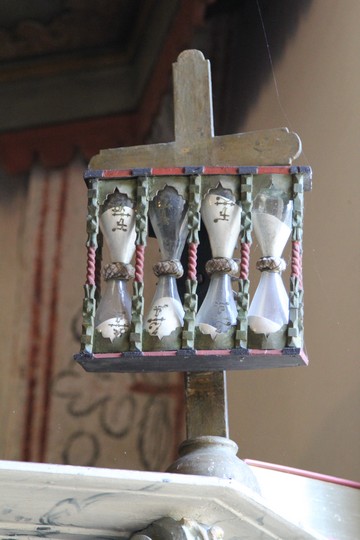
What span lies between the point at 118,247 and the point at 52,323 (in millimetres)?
1193

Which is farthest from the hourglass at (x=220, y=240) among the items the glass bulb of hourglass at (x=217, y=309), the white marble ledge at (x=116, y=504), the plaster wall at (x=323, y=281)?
the plaster wall at (x=323, y=281)

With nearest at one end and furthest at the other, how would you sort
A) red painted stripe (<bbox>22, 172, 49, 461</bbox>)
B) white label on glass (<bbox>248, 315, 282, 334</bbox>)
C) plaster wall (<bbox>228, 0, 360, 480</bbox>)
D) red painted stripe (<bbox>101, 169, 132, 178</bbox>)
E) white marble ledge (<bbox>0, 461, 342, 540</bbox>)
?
white marble ledge (<bbox>0, 461, 342, 540</bbox>), white label on glass (<bbox>248, 315, 282, 334</bbox>), red painted stripe (<bbox>101, 169, 132, 178</bbox>), plaster wall (<bbox>228, 0, 360, 480</bbox>), red painted stripe (<bbox>22, 172, 49, 461</bbox>)

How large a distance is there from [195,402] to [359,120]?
0.90m

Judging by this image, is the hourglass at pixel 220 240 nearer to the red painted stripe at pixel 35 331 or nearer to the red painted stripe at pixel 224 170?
the red painted stripe at pixel 224 170

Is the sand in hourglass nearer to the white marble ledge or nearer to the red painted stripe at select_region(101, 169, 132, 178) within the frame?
the red painted stripe at select_region(101, 169, 132, 178)

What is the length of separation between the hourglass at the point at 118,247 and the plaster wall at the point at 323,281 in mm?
→ 671

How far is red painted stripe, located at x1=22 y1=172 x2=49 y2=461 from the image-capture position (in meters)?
2.75

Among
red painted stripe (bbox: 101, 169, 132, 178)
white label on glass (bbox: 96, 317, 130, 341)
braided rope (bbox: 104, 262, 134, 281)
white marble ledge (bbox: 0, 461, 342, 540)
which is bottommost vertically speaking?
white marble ledge (bbox: 0, 461, 342, 540)

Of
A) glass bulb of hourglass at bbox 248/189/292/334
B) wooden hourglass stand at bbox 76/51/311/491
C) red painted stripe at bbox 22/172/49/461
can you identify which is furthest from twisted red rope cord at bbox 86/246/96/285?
red painted stripe at bbox 22/172/49/461

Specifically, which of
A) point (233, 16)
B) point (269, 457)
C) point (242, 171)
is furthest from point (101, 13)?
point (242, 171)

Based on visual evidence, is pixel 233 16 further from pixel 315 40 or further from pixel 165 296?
pixel 165 296

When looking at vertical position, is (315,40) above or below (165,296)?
above

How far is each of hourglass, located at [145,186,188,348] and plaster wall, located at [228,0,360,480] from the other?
64 centimetres

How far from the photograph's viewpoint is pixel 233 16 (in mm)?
2945
